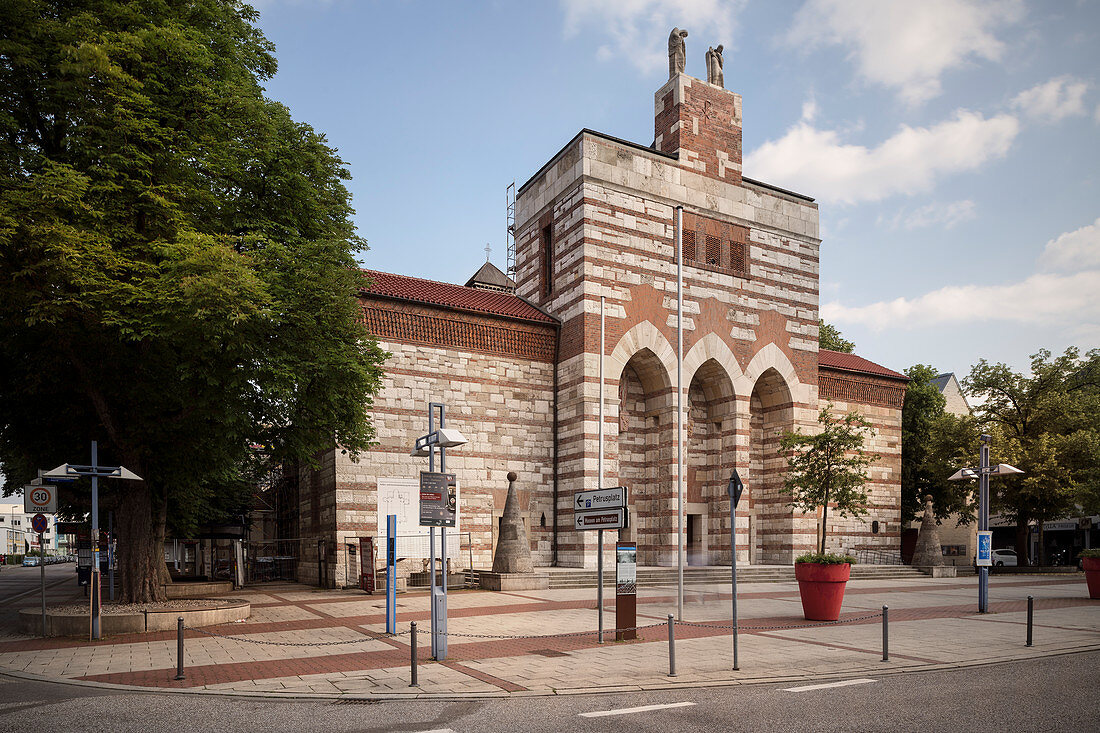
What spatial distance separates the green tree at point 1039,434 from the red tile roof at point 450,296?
20.7 meters

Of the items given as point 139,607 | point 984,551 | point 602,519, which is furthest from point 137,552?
point 984,551

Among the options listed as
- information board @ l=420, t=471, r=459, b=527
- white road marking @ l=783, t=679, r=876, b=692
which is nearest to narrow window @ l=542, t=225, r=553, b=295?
information board @ l=420, t=471, r=459, b=527

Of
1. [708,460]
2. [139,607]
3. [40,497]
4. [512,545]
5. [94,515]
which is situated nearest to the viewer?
[94,515]

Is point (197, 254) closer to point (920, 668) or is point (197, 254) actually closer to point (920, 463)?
point (920, 668)

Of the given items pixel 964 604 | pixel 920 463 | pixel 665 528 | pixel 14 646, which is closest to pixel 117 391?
pixel 14 646

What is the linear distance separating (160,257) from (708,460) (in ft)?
71.2

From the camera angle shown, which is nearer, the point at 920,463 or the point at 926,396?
the point at 920,463

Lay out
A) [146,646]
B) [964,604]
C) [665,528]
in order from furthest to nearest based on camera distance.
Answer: [665,528] → [964,604] → [146,646]

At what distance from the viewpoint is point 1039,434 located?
34.9 meters

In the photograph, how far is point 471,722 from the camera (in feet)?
26.4

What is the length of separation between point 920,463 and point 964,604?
22075mm

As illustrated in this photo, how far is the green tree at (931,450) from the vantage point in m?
35.2

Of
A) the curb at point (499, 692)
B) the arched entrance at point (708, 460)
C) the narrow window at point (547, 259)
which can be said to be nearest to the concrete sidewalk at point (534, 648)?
the curb at point (499, 692)

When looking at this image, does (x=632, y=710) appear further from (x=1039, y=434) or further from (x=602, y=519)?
(x=1039, y=434)
